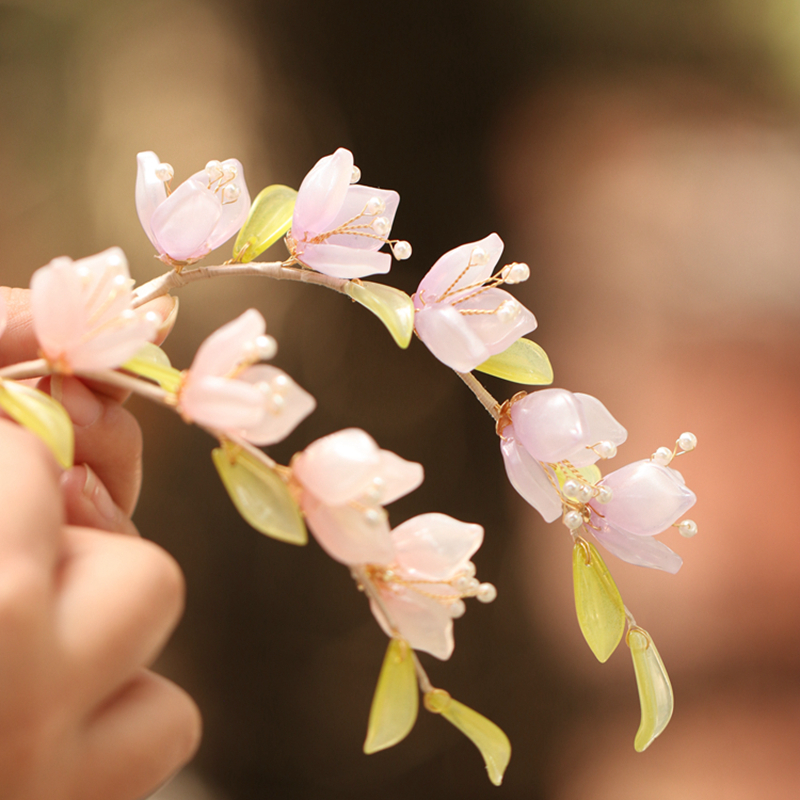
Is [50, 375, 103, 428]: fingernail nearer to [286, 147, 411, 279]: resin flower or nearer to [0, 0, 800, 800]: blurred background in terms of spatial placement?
[286, 147, 411, 279]: resin flower

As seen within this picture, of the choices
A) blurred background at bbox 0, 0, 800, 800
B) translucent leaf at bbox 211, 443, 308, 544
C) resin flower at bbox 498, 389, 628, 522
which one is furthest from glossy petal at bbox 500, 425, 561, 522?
blurred background at bbox 0, 0, 800, 800

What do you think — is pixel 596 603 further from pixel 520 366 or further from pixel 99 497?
pixel 99 497

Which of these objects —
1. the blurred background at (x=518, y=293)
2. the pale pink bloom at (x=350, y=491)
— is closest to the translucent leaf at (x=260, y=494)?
the pale pink bloom at (x=350, y=491)

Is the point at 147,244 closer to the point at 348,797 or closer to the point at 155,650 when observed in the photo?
the point at 348,797

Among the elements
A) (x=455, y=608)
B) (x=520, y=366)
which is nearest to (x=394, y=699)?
(x=455, y=608)

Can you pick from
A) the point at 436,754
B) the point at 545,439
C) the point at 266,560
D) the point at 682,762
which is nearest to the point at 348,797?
the point at 436,754
